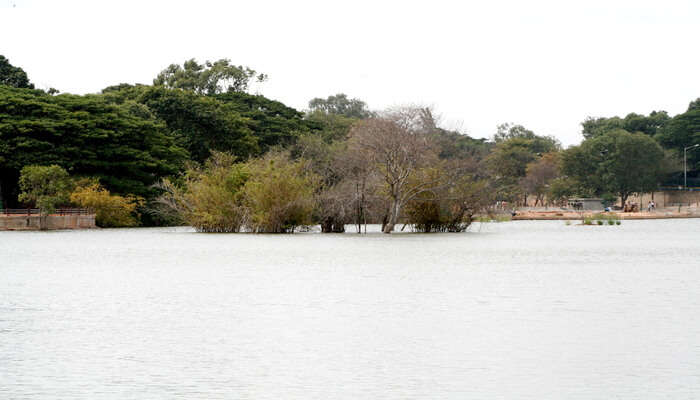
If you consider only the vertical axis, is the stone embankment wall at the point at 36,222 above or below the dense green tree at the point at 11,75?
below

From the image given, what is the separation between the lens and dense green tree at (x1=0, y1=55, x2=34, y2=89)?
79.8m

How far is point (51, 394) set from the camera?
10266 millimetres

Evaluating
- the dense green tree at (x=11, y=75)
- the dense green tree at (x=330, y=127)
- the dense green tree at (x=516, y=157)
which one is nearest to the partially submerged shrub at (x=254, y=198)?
the dense green tree at (x=330, y=127)

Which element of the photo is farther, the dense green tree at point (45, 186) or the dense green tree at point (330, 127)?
the dense green tree at point (330, 127)

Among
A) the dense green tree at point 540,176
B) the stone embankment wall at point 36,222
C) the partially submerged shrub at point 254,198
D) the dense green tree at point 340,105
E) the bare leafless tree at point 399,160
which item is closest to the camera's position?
the bare leafless tree at point 399,160

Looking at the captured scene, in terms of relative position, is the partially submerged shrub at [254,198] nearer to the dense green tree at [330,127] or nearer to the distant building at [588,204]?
the dense green tree at [330,127]

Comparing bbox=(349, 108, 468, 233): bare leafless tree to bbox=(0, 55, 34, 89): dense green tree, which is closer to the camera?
bbox=(349, 108, 468, 233): bare leafless tree

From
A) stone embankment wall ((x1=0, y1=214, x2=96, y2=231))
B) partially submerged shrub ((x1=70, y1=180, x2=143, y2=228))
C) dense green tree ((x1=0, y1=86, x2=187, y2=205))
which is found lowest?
stone embankment wall ((x1=0, y1=214, x2=96, y2=231))

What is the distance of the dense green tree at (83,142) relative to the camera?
209 ft

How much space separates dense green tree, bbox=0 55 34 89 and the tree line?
121mm

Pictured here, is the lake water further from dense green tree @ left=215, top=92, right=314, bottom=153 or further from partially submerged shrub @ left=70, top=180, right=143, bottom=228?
dense green tree @ left=215, top=92, right=314, bottom=153

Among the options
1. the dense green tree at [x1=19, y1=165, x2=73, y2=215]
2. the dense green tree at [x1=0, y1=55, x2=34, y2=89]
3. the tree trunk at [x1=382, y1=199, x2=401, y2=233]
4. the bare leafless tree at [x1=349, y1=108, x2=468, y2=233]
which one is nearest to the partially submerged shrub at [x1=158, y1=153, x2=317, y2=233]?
the bare leafless tree at [x1=349, y1=108, x2=468, y2=233]

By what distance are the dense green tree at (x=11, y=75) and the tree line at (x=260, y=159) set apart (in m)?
0.12

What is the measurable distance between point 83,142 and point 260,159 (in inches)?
789
